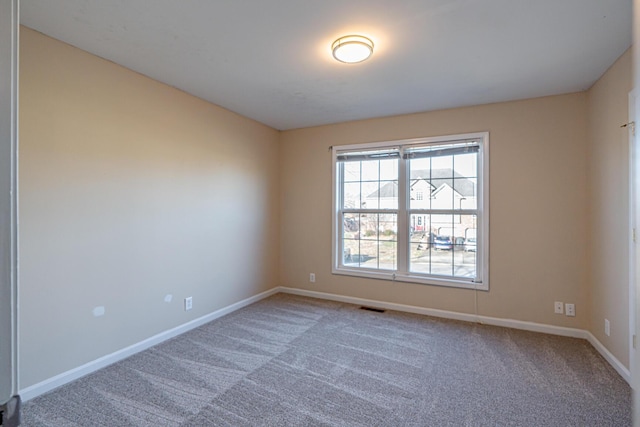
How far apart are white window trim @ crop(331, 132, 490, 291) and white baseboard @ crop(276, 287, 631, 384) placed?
0.33m

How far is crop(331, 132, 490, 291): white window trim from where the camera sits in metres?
3.54

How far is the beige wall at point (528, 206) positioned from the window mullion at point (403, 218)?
281 millimetres

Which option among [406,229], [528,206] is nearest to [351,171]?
[406,229]

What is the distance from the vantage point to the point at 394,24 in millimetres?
2068

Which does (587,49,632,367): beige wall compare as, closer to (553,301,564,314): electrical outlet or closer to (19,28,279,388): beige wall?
(553,301,564,314): electrical outlet

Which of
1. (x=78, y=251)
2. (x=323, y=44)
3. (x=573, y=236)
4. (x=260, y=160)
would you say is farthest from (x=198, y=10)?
(x=573, y=236)

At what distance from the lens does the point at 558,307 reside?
322cm

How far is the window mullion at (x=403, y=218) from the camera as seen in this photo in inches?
158

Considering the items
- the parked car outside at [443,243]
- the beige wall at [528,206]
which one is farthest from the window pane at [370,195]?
the parked car outside at [443,243]

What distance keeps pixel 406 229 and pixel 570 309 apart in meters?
1.84

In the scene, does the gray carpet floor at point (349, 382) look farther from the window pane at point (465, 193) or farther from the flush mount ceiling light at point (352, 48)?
the flush mount ceiling light at point (352, 48)

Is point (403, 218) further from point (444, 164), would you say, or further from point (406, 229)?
point (444, 164)

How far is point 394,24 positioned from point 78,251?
2.84 m
